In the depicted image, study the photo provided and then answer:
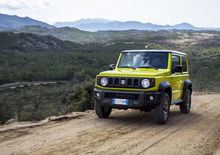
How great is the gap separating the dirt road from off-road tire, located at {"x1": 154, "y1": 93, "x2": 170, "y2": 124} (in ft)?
0.56

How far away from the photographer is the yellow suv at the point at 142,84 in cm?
756

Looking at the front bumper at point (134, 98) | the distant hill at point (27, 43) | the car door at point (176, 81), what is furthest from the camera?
the distant hill at point (27, 43)

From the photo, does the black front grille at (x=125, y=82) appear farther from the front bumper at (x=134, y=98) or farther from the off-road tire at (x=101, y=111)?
the off-road tire at (x=101, y=111)

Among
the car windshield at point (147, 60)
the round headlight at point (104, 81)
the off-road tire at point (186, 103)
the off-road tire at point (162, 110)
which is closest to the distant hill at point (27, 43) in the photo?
the off-road tire at point (186, 103)

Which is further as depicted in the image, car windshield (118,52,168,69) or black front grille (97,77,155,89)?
car windshield (118,52,168,69)

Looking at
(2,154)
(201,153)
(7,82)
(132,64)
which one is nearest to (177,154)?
(201,153)

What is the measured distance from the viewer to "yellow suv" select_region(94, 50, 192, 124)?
7.56 metres

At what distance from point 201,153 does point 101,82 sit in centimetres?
345

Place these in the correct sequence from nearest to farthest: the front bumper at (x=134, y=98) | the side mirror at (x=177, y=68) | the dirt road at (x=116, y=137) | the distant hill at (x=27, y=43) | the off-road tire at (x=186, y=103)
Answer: the dirt road at (x=116, y=137), the front bumper at (x=134, y=98), the side mirror at (x=177, y=68), the off-road tire at (x=186, y=103), the distant hill at (x=27, y=43)

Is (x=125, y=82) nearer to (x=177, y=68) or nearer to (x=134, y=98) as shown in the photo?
(x=134, y=98)

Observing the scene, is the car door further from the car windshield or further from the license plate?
the license plate

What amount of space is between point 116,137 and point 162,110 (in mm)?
1824

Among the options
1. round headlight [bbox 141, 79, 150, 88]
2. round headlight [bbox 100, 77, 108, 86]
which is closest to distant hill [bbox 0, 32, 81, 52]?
round headlight [bbox 100, 77, 108, 86]

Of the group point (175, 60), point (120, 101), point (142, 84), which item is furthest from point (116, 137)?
point (175, 60)
